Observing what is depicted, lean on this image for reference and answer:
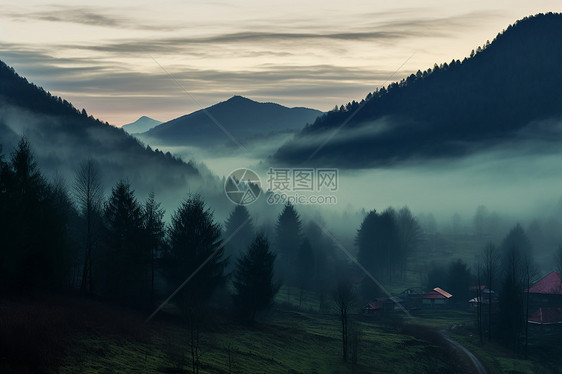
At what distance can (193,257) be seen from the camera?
6025 centimetres

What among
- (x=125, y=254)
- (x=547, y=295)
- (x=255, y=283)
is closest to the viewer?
(x=125, y=254)

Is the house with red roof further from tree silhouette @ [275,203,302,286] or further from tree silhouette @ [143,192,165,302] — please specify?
tree silhouette @ [143,192,165,302]

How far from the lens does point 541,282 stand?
112 m

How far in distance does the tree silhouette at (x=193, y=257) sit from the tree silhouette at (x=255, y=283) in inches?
193

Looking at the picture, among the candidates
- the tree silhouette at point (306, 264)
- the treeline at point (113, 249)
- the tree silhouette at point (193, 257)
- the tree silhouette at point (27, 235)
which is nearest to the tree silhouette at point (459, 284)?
the tree silhouette at point (306, 264)

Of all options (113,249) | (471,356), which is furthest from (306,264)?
(113,249)

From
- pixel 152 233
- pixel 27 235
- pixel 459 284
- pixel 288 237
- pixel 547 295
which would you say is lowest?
pixel 547 295

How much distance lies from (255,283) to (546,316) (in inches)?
2042

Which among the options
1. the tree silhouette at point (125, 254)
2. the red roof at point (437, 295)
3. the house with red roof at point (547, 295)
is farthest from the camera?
the red roof at point (437, 295)

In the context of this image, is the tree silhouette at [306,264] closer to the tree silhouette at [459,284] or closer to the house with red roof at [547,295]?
the tree silhouette at [459,284]

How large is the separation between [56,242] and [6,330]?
1524 centimetres

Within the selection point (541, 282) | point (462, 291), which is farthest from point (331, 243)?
point (541, 282)

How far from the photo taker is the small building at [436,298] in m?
118

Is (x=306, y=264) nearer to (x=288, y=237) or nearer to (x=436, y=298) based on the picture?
(x=288, y=237)
